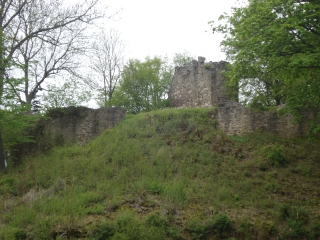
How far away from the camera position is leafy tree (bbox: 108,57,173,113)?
25.0 m

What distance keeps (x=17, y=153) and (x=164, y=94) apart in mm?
11338

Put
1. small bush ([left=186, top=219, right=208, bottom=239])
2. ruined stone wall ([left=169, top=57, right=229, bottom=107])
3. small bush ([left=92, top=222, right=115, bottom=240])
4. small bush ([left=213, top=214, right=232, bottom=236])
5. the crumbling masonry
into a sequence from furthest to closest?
ruined stone wall ([left=169, top=57, right=229, bottom=107]) → the crumbling masonry → small bush ([left=213, top=214, right=232, bottom=236]) → small bush ([left=186, top=219, right=208, bottom=239]) → small bush ([left=92, top=222, right=115, bottom=240])

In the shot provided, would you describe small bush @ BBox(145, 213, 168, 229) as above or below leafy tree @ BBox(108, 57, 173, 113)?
below

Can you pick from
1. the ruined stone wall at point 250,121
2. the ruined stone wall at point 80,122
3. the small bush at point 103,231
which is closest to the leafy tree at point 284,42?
the ruined stone wall at point 250,121

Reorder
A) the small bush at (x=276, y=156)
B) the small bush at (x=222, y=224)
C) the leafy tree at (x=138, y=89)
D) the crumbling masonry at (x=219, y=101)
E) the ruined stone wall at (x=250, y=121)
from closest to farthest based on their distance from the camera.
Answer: the small bush at (x=222, y=224) → the small bush at (x=276, y=156) → the ruined stone wall at (x=250, y=121) → the crumbling masonry at (x=219, y=101) → the leafy tree at (x=138, y=89)

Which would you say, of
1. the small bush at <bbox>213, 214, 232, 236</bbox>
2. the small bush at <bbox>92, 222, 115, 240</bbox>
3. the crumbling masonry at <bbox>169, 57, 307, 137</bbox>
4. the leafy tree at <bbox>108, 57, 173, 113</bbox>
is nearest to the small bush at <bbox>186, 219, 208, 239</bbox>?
the small bush at <bbox>213, 214, 232, 236</bbox>

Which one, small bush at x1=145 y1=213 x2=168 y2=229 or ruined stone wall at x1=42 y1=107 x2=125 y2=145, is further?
ruined stone wall at x1=42 y1=107 x2=125 y2=145

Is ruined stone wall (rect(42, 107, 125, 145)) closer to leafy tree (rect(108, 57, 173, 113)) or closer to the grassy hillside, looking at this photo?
the grassy hillside

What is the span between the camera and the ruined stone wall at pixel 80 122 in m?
19.0

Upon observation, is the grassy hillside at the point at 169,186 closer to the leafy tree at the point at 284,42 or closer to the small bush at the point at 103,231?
the small bush at the point at 103,231

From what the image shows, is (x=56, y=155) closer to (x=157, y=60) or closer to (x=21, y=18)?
(x=21, y=18)

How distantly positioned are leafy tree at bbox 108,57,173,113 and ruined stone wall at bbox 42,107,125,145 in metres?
5.49

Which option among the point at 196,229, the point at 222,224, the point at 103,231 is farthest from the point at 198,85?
the point at 103,231

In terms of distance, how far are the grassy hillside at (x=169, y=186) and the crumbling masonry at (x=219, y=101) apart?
2.09 ft
